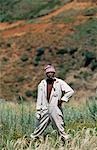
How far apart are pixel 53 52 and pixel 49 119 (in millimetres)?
35116

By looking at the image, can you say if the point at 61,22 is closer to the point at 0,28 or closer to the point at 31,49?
the point at 31,49

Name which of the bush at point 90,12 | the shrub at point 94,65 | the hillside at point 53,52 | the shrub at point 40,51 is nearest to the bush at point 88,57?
the hillside at point 53,52

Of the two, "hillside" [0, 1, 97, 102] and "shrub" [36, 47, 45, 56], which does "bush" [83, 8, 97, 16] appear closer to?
"hillside" [0, 1, 97, 102]

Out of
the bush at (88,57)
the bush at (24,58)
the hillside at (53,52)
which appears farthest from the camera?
the bush at (24,58)

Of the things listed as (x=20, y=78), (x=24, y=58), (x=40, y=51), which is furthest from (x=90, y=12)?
(x=20, y=78)

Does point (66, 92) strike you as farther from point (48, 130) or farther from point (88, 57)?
point (88, 57)

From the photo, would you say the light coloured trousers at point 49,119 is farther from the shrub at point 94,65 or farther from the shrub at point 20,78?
the shrub at point 20,78

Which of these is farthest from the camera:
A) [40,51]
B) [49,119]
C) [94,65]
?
[40,51]

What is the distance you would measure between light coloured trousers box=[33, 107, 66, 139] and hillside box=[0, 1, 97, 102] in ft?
94.3

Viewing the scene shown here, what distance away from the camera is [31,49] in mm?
47656

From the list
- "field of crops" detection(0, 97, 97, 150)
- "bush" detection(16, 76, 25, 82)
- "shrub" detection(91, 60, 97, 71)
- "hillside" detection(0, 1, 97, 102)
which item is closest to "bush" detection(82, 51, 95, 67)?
"hillside" detection(0, 1, 97, 102)

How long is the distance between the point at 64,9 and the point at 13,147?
146 ft

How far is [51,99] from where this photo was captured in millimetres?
11344

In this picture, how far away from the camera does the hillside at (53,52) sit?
1706 inches
